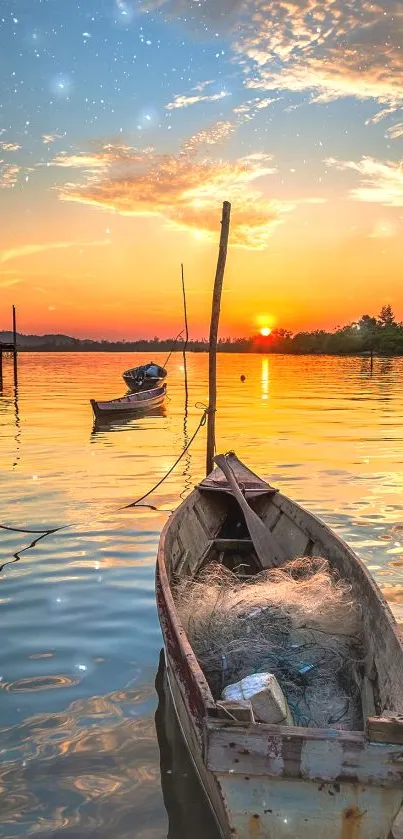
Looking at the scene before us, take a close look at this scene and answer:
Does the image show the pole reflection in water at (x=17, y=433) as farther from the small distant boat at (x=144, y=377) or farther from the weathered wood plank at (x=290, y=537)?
the weathered wood plank at (x=290, y=537)

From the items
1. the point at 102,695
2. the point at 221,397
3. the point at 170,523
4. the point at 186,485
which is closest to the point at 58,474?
the point at 186,485

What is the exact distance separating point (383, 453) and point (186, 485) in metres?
7.56

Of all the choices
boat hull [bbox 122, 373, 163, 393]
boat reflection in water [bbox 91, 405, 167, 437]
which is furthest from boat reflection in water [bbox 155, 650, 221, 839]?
boat hull [bbox 122, 373, 163, 393]

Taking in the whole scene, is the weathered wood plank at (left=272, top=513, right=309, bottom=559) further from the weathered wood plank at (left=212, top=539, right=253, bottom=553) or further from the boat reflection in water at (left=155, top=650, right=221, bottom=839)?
the boat reflection in water at (left=155, top=650, right=221, bottom=839)

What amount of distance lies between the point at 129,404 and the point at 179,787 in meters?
27.4

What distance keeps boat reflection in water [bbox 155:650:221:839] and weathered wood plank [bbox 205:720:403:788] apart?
135 centimetres

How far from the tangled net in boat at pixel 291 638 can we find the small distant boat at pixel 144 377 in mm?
35971

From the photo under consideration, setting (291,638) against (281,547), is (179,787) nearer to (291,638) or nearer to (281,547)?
(291,638)

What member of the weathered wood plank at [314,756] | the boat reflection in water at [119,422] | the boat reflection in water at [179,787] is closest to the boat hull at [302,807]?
the weathered wood plank at [314,756]

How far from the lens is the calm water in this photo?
466cm

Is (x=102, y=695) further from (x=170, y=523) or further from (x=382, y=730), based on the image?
(x=382, y=730)

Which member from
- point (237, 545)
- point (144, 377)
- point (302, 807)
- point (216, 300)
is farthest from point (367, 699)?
point (144, 377)

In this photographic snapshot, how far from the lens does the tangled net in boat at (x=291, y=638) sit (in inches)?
192

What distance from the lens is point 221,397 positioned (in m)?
49.3
